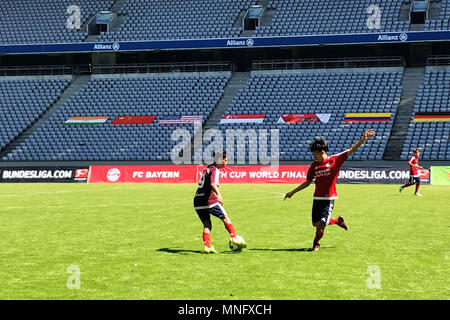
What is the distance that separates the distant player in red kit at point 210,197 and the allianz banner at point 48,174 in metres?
32.1

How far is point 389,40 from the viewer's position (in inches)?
2047

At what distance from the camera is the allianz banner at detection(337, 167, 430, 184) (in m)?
39.9

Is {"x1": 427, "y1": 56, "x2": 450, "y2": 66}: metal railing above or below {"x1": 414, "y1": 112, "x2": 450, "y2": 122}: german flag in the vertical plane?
above

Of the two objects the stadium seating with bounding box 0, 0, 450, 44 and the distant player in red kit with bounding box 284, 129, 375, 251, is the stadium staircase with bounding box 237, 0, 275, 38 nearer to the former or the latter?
the stadium seating with bounding box 0, 0, 450, 44

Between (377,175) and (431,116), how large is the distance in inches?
420

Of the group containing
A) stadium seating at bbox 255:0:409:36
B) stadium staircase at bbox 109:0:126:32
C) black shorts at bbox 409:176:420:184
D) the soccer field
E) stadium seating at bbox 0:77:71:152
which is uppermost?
stadium staircase at bbox 109:0:126:32

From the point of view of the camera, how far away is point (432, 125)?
156ft

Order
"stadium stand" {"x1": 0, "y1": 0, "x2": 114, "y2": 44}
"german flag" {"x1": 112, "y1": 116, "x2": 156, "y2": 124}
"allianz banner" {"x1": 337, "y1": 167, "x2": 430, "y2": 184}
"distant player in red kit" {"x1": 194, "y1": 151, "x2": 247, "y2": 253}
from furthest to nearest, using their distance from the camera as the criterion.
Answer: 1. "stadium stand" {"x1": 0, "y1": 0, "x2": 114, "y2": 44}
2. "german flag" {"x1": 112, "y1": 116, "x2": 156, "y2": 124}
3. "allianz banner" {"x1": 337, "y1": 167, "x2": 430, "y2": 184}
4. "distant player in red kit" {"x1": 194, "y1": 151, "x2": 247, "y2": 253}

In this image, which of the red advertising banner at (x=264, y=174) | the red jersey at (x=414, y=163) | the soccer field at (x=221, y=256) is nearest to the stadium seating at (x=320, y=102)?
the red advertising banner at (x=264, y=174)

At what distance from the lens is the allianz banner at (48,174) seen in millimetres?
44062

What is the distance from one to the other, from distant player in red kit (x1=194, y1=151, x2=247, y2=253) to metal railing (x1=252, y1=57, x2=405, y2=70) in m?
44.1

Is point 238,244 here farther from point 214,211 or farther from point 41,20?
point 41,20

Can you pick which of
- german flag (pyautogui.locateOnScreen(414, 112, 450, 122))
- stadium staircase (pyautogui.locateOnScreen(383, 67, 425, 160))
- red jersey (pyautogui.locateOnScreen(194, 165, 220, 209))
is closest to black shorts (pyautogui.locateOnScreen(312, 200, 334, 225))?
red jersey (pyautogui.locateOnScreen(194, 165, 220, 209))

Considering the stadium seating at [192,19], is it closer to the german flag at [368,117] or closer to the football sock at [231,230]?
the german flag at [368,117]
